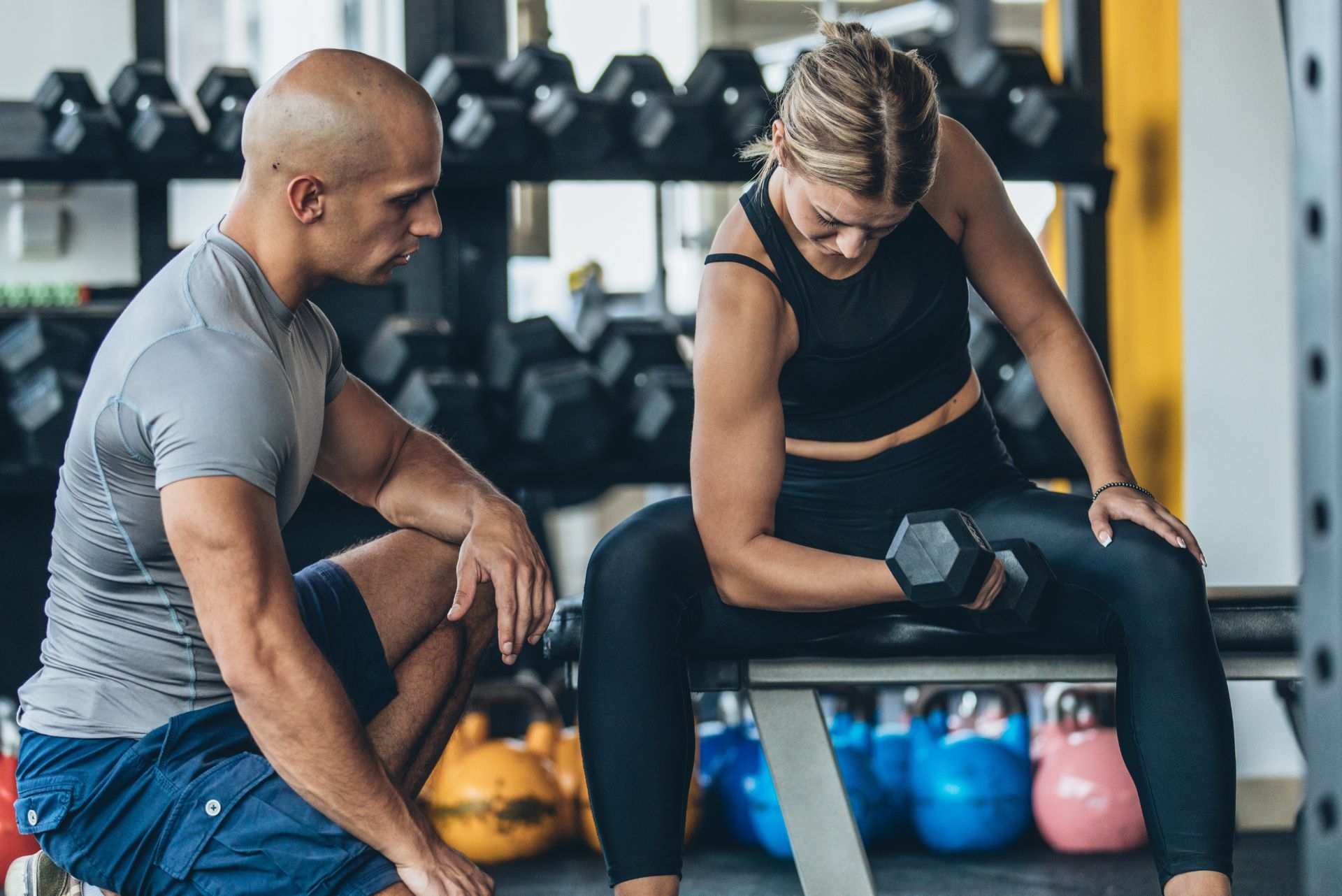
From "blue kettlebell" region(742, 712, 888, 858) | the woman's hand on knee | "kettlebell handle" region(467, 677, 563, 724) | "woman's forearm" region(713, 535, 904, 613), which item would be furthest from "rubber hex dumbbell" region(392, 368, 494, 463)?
the woman's hand on knee

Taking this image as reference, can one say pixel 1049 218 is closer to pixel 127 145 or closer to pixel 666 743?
pixel 127 145

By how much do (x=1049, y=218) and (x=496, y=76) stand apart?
4.91 feet

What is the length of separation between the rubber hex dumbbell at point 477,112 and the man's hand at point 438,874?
1721 mm

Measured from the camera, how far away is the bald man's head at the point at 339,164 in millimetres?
1272

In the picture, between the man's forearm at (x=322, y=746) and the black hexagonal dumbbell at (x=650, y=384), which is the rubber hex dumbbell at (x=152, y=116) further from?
the man's forearm at (x=322, y=746)

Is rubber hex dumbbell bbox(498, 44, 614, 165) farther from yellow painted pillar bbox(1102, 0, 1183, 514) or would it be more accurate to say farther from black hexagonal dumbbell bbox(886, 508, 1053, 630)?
black hexagonal dumbbell bbox(886, 508, 1053, 630)

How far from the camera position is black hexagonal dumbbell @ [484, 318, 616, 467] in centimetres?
259

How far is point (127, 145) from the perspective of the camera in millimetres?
2680

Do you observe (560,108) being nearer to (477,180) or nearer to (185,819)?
(477,180)

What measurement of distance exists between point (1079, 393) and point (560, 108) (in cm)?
139

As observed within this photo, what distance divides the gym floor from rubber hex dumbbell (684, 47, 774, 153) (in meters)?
1.38

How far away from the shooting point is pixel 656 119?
2717 millimetres

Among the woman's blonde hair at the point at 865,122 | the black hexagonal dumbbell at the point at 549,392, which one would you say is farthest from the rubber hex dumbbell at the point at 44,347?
the woman's blonde hair at the point at 865,122

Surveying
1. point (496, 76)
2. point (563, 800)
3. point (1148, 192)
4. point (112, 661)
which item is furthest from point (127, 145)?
point (1148, 192)
